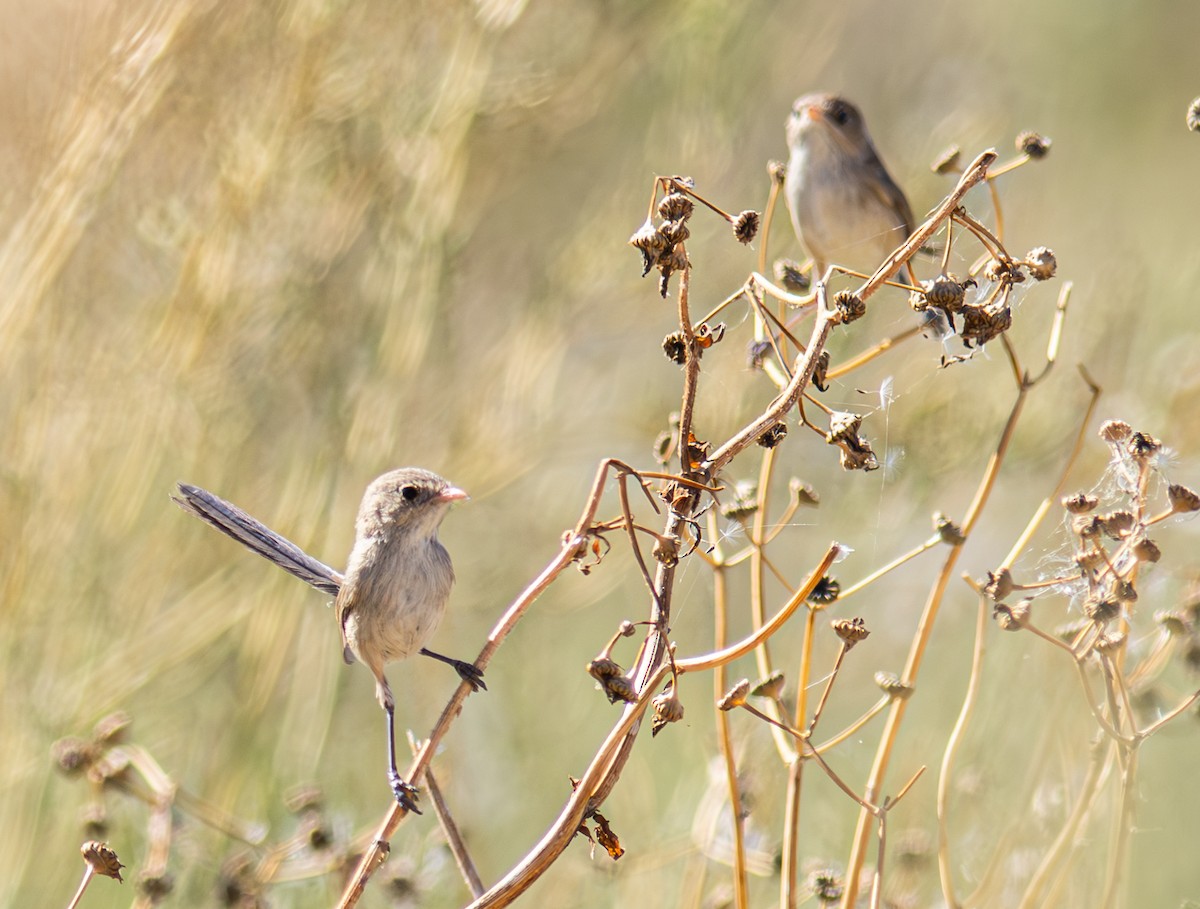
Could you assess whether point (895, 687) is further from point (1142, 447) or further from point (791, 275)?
point (791, 275)

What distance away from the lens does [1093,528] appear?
5.66 ft

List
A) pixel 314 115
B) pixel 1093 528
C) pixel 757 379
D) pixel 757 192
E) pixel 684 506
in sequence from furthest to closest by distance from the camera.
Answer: pixel 757 192 → pixel 757 379 → pixel 314 115 → pixel 1093 528 → pixel 684 506

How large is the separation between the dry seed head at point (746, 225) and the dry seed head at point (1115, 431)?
0.55 m

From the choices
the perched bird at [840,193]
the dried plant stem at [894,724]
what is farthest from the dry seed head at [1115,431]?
the perched bird at [840,193]

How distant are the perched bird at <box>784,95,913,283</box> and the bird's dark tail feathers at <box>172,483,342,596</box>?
1.47 metres

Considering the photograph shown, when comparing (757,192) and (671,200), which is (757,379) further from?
(671,200)

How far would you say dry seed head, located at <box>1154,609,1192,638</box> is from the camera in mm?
1870

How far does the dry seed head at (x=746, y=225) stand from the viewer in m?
1.57

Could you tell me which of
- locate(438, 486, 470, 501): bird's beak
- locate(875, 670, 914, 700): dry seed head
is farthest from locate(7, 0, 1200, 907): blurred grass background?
locate(875, 670, 914, 700): dry seed head

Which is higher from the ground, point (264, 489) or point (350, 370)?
point (350, 370)

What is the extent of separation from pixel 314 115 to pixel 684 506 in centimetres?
258

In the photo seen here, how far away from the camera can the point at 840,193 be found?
12.2 feet

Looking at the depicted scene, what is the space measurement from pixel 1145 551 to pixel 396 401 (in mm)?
2340

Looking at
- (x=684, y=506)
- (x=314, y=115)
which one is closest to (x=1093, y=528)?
(x=684, y=506)
